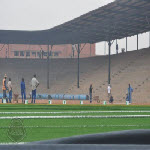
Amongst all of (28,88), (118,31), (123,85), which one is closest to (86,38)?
(118,31)

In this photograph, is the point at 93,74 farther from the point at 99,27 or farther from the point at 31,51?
the point at 31,51

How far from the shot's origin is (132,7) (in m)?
33.4

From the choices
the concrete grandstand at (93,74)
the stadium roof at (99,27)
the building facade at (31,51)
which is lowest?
the concrete grandstand at (93,74)

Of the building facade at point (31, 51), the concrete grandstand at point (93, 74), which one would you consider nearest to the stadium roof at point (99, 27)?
the concrete grandstand at point (93, 74)

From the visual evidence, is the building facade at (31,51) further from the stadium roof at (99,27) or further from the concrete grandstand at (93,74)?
the stadium roof at (99,27)

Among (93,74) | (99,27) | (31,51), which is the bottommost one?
(93,74)

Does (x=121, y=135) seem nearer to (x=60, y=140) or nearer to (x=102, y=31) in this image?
(x=60, y=140)

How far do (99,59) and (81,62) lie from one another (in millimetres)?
3033

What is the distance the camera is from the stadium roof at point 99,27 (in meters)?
34.5

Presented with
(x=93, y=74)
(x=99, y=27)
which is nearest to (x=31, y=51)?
(x=93, y=74)

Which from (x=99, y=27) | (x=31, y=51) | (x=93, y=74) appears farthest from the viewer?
(x=31, y=51)

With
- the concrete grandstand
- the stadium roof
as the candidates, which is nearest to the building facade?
the concrete grandstand

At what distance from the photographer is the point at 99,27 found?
4303 centimetres

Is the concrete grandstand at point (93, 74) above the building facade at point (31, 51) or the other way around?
the other way around
